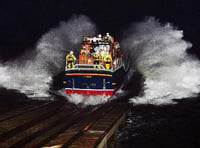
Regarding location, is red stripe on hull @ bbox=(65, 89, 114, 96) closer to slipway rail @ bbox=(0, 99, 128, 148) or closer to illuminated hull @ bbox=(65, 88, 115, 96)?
illuminated hull @ bbox=(65, 88, 115, 96)

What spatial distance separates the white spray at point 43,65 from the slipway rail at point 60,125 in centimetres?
589

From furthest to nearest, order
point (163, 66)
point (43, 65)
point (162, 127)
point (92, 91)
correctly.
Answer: point (43, 65), point (163, 66), point (92, 91), point (162, 127)

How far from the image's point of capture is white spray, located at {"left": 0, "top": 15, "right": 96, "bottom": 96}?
21.5 metres

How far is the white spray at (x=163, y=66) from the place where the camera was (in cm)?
1831

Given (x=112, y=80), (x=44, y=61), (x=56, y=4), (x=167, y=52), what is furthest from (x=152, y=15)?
(x=112, y=80)

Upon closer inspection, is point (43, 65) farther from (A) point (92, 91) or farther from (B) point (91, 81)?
(A) point (92, 91)

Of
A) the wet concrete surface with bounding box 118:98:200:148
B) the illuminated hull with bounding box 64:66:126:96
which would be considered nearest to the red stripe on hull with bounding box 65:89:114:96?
the illuminated hull with bounding box 64:66:126:96

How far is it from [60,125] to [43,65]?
1444 centimetres

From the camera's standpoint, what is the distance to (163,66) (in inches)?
882

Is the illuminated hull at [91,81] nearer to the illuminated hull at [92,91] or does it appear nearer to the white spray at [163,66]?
the illuminated hull at [92,91]

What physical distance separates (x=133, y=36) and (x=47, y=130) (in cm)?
2140

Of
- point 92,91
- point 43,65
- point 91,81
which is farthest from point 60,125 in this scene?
point 43,65

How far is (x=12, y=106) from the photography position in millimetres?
14844

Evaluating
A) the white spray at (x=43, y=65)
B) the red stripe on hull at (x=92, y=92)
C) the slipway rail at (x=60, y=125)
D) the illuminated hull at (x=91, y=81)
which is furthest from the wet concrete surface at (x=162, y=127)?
the white spray at (x=43, y=65)
